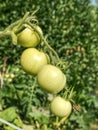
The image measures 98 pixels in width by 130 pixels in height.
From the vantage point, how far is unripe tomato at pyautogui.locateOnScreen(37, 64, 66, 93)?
105 centimetres

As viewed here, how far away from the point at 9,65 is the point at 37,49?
344 cm

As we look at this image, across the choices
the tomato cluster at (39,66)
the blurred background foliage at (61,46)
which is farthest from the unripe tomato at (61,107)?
the blurred background foliage at (61,46)

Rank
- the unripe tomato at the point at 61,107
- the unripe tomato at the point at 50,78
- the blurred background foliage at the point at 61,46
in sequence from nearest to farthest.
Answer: the unripe tomato at the point at 50,78 < the unripe tomato at the point at 61,107 < the blurred background foliage at the point at 61,46

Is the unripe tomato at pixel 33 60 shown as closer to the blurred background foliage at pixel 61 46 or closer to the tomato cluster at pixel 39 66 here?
the tomato cluster at pixel 39 66

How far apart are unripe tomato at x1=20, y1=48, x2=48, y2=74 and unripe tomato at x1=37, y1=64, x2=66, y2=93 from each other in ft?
0.07

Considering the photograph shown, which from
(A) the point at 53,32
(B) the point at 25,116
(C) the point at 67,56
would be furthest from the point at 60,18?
(B) the point at 25,116

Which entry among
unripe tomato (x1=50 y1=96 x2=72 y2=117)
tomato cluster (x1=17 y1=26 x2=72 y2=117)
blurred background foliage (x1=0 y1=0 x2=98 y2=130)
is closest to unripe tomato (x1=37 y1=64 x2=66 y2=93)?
tomato cluster (x1=17 y1=26 x2=72 y2=117)

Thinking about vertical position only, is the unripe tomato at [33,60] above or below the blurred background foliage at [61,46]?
above

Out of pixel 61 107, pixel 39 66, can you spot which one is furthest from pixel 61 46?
pixel 39 66

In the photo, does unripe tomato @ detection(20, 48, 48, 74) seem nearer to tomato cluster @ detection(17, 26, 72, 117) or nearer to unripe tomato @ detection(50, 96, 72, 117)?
tomato cluster @ detection(17, 26, 72, 117)

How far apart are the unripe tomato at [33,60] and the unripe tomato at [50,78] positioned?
0.07 feet

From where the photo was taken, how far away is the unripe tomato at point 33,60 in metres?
1.08

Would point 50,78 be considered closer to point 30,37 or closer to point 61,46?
point 30,37

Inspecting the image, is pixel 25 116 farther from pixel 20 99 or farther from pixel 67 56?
pixel 67 56
